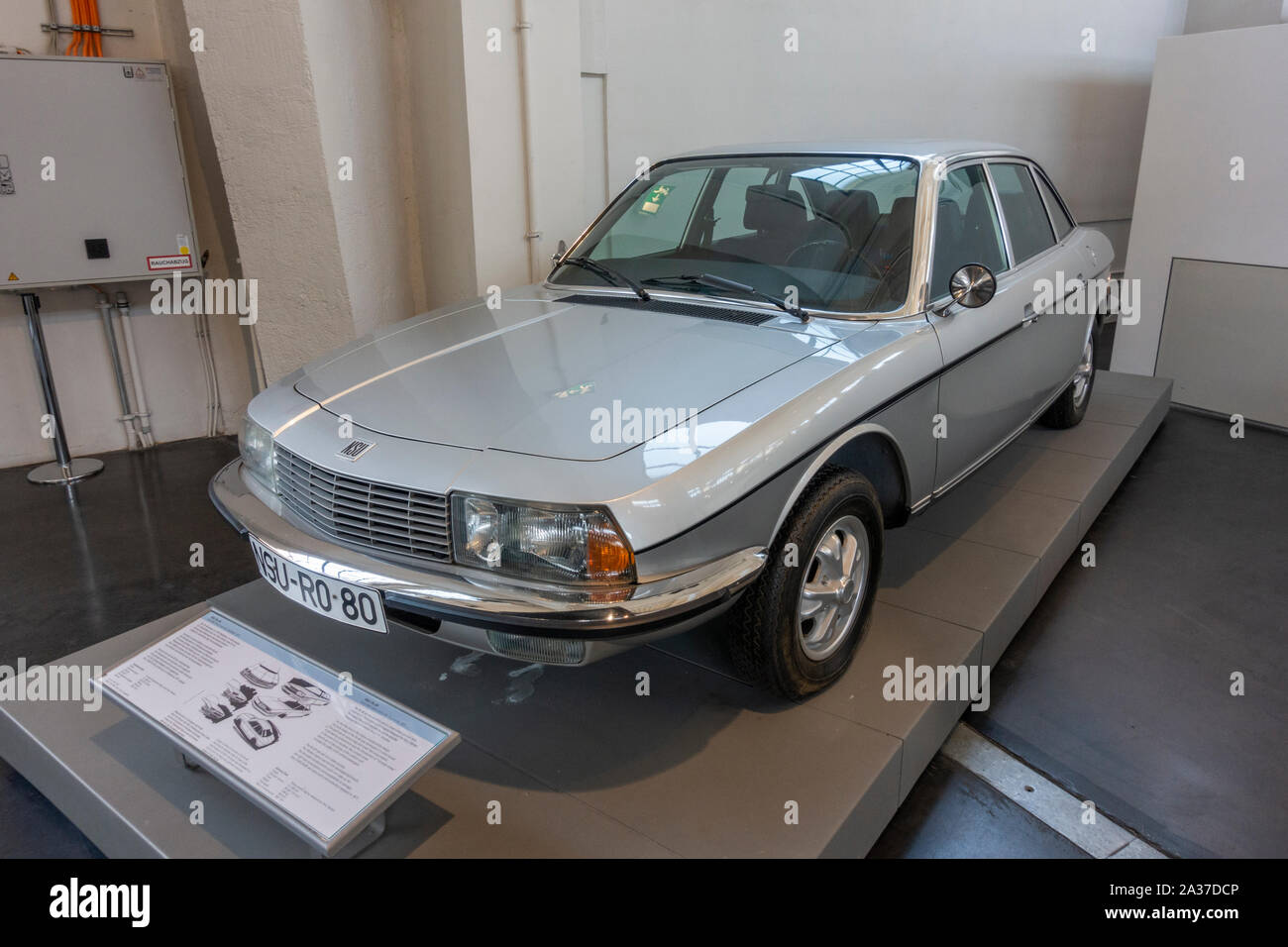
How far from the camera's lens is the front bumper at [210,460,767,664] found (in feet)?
6.17

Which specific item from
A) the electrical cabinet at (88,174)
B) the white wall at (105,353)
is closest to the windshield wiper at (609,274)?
the electrical cabinet at (88,174)

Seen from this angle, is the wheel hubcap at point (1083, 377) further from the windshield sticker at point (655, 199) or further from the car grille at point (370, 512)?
the car grille at point (370, 512)

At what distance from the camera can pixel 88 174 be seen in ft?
14.8

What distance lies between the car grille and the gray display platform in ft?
1.88

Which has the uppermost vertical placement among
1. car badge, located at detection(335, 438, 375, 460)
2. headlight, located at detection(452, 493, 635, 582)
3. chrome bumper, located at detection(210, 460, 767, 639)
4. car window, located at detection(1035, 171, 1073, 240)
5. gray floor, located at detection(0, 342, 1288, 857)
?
car window, located at detection(1035, 171, 1073, 240)

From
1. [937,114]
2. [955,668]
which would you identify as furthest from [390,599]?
[937,114]

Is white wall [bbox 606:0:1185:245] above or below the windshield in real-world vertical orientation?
above

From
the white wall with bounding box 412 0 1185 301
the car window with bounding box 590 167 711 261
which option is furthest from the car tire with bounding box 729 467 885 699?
the white wall with bounding box 412 0 1185 301

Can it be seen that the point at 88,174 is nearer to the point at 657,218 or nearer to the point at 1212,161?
the point at 657,218

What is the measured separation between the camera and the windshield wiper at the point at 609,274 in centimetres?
300

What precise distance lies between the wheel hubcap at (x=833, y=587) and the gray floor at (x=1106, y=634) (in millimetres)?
→ 471
